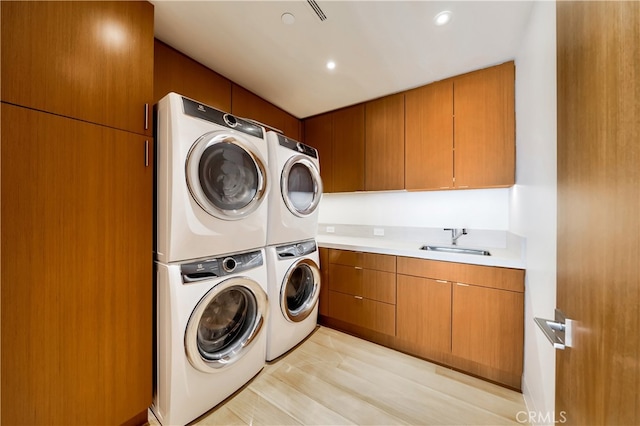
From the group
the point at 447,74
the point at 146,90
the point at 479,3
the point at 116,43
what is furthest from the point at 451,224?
the point at 116,43

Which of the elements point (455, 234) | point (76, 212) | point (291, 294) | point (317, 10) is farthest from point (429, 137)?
point (76, 212)

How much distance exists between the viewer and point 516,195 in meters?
1.73

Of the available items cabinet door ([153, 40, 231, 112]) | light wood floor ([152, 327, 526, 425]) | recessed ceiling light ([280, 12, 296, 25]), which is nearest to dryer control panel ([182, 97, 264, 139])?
cabinet door ([153, 40, 231, 112])

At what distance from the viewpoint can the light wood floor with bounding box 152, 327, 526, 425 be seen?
1.33 m

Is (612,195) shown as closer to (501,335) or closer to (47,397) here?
(501,335)

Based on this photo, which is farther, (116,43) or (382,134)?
(382,134)

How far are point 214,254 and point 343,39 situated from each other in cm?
170

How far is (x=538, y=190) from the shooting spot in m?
1.16

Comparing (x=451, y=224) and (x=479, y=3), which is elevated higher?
(x=479, y=3)

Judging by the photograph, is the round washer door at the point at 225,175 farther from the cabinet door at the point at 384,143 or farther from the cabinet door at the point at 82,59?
the cabinet door at the point at 384,143

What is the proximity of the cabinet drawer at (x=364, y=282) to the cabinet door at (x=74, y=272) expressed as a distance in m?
1.55

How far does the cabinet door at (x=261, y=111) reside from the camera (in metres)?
2.14

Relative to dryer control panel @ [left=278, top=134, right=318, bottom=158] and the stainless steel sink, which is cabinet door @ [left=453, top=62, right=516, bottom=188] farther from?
dryer control panel @ [left=278, top=134, right=318, bottom=158]

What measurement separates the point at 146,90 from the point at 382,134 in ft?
6.60
